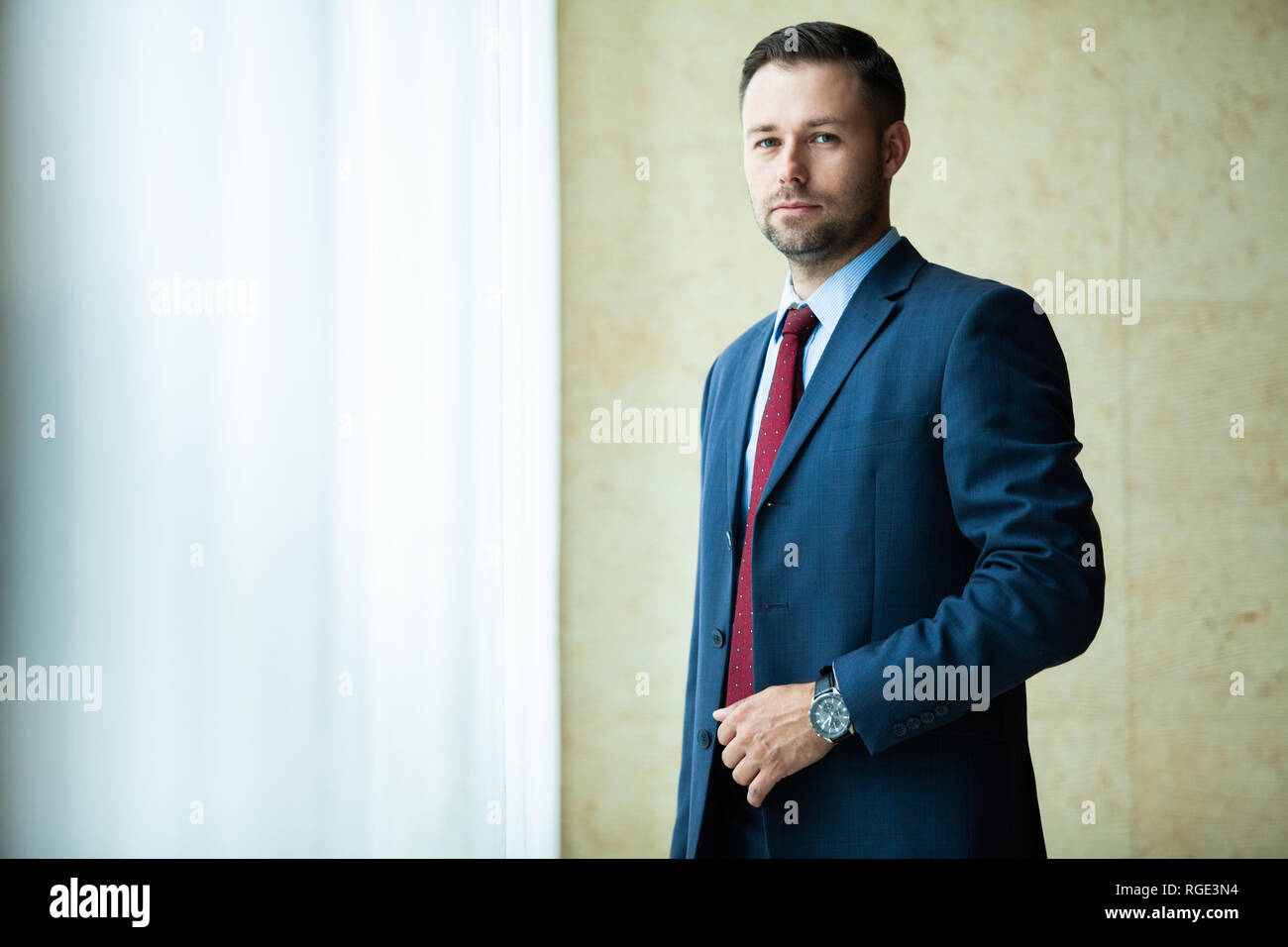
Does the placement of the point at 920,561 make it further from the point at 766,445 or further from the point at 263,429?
the point at 263,429

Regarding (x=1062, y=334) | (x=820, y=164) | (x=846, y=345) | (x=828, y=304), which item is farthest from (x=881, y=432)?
(x=1062, y=334)

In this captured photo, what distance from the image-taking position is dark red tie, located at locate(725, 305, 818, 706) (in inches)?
50.4

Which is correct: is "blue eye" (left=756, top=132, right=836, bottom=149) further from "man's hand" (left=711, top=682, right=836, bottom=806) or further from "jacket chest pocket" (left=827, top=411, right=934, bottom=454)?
"man's hand" (left=711, top=682, right=836, bottom=806)

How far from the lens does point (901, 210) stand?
1970 millimetres

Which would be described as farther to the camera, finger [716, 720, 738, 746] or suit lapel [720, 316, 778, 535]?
suit lapel [720, 316, 778, 535]

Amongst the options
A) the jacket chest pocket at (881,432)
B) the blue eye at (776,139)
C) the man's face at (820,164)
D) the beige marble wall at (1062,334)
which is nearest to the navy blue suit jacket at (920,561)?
the jacket chest pocket at (881,432)

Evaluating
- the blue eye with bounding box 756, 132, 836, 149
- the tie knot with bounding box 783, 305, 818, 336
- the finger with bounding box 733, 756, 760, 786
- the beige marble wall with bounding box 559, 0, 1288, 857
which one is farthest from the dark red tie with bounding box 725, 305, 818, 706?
the beige marble wall with bounding box 559, 0, 1288, 857

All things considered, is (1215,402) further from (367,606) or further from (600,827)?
(367,606)

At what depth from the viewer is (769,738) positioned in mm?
1203

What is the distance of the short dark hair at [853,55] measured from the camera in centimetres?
139

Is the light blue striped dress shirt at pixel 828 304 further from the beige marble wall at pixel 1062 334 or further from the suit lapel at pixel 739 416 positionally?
the beige marble wall at pixel 1062 334

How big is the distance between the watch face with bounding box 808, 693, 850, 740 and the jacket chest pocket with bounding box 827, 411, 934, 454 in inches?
13.3

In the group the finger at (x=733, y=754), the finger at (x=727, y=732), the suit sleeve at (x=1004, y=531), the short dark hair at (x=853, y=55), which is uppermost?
the short dark hair at (x=853, y=55)
